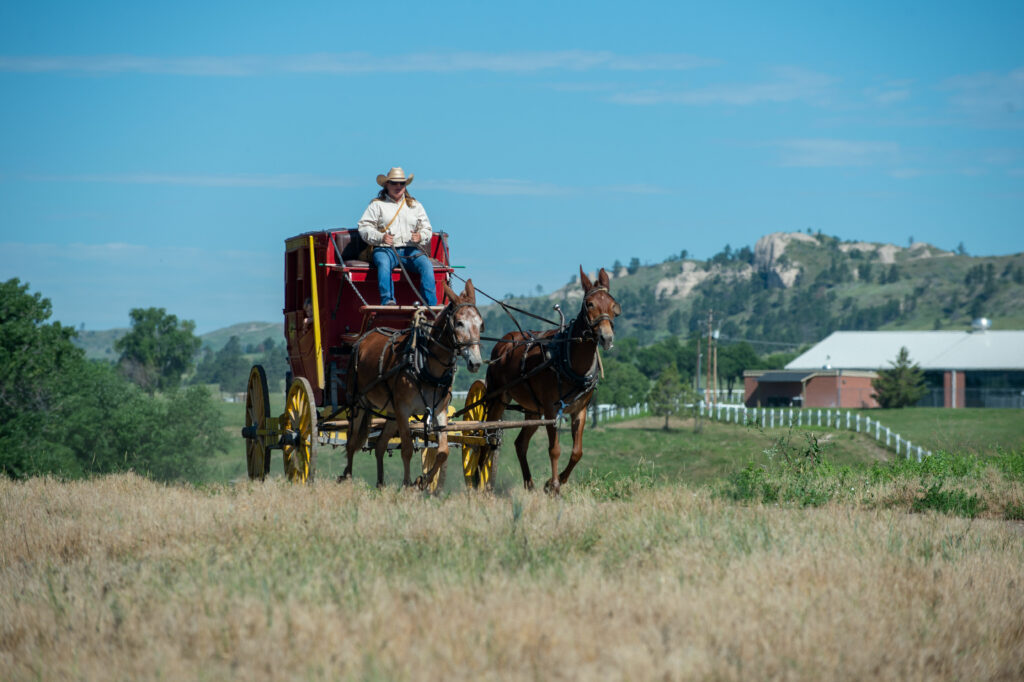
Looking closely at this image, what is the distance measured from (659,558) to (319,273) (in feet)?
24.1

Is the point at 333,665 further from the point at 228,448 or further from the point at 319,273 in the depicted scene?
the point at 228,448

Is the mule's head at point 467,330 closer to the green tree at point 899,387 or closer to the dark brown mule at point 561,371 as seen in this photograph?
the dark brown mule at point 561,371

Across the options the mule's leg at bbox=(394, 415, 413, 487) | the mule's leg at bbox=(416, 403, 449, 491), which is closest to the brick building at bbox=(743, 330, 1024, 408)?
the mule's leg at bbox=(416, 403, 449, 491)

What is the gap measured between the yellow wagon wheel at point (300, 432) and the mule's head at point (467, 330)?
8.11 feet

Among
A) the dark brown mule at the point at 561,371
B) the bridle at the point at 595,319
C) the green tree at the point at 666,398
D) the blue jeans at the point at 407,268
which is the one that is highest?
the blue jeans at the point at 407,268

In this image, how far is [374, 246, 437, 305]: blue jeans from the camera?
43.9ft

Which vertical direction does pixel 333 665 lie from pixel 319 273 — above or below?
below

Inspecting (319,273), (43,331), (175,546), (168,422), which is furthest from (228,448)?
(175,546)

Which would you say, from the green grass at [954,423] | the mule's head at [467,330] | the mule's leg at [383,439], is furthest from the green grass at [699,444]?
the mule's head at [467,330]

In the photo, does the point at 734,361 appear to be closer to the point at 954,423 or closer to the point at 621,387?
the point at 621,387

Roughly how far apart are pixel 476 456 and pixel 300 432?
2464 mm

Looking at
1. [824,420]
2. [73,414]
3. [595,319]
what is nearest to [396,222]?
[595,319]

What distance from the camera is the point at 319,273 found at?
555 inches

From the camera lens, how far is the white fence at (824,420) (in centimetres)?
4559
